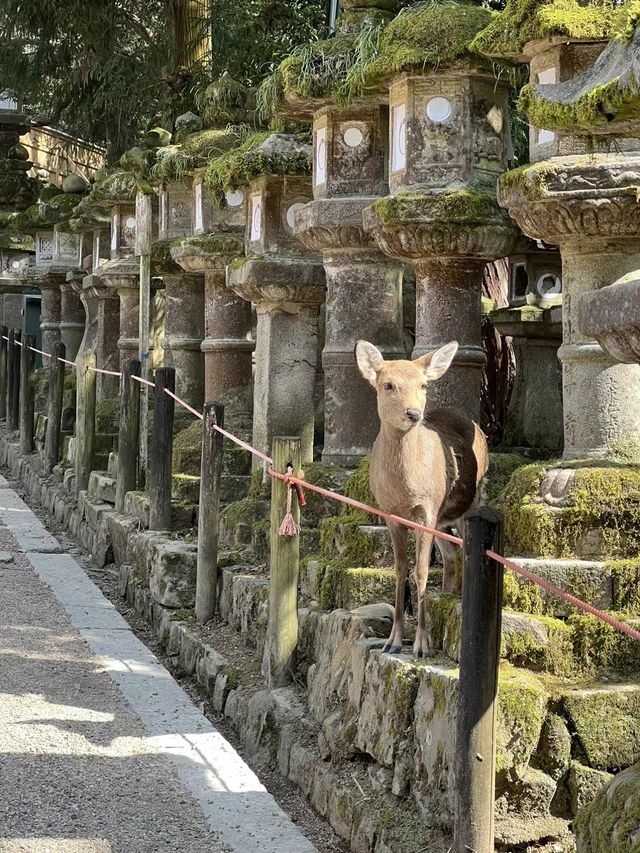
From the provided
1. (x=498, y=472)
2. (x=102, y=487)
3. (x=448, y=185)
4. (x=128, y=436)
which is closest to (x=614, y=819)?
(x=498, y=472)

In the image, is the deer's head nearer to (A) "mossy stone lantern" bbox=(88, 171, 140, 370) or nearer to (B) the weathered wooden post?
(A) "mossy stone lantern" bbox=(88, 171, 140, 370)

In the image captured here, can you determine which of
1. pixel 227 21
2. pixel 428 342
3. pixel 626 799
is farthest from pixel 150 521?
pixel 227 21

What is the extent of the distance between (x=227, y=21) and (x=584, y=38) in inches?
438

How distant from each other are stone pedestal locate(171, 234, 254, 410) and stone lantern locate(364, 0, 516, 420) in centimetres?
368

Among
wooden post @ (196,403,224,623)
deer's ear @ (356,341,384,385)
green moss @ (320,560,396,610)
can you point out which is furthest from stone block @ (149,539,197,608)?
deer's ear @ (356,341,384,385)

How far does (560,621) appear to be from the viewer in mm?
5695

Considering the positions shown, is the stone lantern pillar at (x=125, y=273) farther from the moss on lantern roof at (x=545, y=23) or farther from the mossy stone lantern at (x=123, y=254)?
the moss on lantern roof at (x=545, y=23)

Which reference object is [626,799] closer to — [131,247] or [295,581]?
[295,581]

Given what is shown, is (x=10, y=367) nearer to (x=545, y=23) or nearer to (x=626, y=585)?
(x=545, y=23)

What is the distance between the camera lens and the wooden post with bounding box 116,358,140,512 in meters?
11.9

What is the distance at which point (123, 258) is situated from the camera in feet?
49.9

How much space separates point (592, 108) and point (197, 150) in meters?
8.43

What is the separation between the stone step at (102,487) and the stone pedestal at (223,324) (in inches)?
69.8

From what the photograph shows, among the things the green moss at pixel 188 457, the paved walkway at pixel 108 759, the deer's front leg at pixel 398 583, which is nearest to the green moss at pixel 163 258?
the green moss at pixel 188 457
